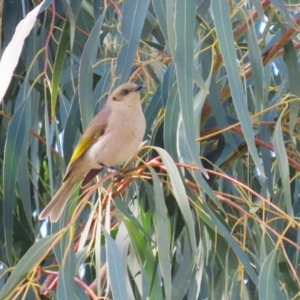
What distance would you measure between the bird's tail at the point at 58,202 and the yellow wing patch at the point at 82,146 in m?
0.08

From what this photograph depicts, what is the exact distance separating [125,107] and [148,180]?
54 centimetres

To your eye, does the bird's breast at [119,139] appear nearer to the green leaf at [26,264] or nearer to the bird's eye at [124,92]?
the bird's eye at [124,92]

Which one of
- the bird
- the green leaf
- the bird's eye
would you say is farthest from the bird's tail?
the green leaf

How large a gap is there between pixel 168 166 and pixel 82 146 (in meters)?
0.83

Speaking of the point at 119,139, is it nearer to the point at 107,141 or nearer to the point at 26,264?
the point at 107,141

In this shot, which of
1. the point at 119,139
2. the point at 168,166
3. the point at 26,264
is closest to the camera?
the point at 26,264

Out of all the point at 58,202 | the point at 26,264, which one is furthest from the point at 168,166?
the point at 58,202

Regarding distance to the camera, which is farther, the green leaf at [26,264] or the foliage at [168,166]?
the foliage at [168,166]

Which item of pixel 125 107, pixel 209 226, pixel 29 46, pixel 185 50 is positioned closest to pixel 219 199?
pixel 209 226

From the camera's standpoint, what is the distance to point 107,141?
2775 mm

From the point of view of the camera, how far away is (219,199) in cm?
219

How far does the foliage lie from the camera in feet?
6.39

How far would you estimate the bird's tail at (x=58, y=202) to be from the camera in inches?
99.3

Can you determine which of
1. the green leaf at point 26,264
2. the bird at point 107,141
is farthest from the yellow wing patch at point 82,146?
the green leaf at point 26,264
